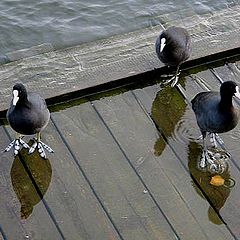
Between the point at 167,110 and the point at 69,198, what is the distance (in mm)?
1181

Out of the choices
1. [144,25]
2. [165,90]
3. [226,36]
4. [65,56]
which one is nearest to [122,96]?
[165,90]

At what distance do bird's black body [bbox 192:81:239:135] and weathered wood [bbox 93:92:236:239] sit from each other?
1.08ft

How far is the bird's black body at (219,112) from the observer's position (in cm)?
479

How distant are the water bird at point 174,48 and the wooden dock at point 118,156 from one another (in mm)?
109

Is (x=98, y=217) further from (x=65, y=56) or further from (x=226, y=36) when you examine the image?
(x=226, y=36)

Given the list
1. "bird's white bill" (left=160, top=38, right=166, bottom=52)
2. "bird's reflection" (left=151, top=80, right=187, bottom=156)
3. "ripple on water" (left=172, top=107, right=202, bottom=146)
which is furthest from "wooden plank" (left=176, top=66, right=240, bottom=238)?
"bird's white bill" (left=160, top=38, right=166, bottom=52)

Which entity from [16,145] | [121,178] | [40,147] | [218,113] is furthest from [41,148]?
[218,113]

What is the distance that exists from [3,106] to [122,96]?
0.92 m

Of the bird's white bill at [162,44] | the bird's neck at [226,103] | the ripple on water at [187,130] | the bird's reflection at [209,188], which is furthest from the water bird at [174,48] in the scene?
the bird's reflection at [209,188]

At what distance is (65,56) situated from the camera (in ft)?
19.1

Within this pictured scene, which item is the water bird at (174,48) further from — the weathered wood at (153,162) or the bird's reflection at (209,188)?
the bird's reflection at (209,188)

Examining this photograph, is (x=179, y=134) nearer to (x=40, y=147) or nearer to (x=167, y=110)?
(x=167, y=110)

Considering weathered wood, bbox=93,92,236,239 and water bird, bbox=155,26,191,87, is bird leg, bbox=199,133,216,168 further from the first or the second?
water bird, bbox=155,26,191,87

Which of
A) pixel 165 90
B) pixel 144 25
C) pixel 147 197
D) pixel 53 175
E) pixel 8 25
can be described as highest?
pixel 8 25
